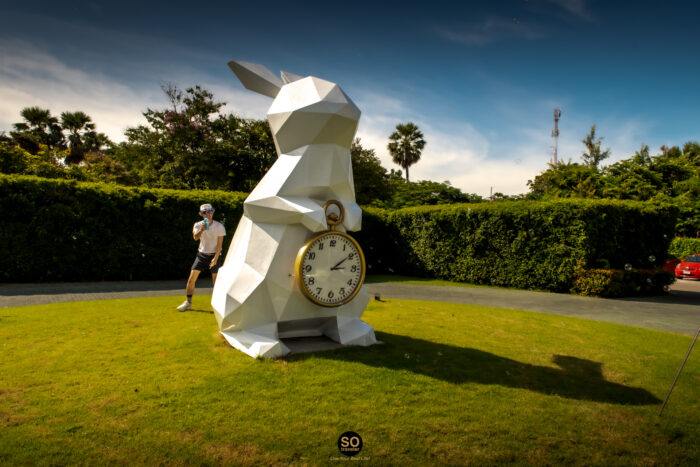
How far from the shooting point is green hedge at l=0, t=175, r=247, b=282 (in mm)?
11344

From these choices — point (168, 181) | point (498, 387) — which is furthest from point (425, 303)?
Answer: point (168, 181)

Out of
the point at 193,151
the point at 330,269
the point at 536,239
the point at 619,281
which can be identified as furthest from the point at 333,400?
the point at 193,151

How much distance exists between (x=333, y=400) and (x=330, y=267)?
1.94m

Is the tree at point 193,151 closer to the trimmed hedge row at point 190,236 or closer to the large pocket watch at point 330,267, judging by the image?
the trimmed hedge row at point 190,236

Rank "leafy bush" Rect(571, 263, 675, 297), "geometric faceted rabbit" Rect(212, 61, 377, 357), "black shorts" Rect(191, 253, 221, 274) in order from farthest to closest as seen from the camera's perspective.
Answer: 1. "leafy bush" Rect(571, 263, 675, 297)
2. "black shorts" Rect(191, 253, 221, 274)
3. "geometric faceted rabbit" Rect(212, 61, 377, 357)

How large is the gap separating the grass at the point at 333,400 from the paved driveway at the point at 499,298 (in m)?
2.95

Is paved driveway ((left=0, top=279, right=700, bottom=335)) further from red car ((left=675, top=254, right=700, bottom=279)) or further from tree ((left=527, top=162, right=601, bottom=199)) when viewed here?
tree ((left=527, top=162, right=601, bottom=199))

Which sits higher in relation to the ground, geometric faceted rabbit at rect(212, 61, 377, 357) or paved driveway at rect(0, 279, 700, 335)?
geometric faceted rabbit at rect(212, 61, 377, 357)

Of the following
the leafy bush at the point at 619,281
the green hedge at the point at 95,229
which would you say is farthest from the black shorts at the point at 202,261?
the leafy bush at the point at 619,281

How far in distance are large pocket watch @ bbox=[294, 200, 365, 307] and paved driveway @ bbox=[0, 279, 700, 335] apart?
4.98 m

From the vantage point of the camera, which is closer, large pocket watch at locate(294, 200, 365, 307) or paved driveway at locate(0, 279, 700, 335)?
large pocket watch at locate(294, 200, 365, 307)

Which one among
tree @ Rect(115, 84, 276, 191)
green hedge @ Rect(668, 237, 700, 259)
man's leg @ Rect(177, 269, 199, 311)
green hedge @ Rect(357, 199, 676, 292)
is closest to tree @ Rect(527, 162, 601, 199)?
green hedge @ Rect(668, 237, 700, 259)

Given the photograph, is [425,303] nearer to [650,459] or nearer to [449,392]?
[449,392]

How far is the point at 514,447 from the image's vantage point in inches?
124
